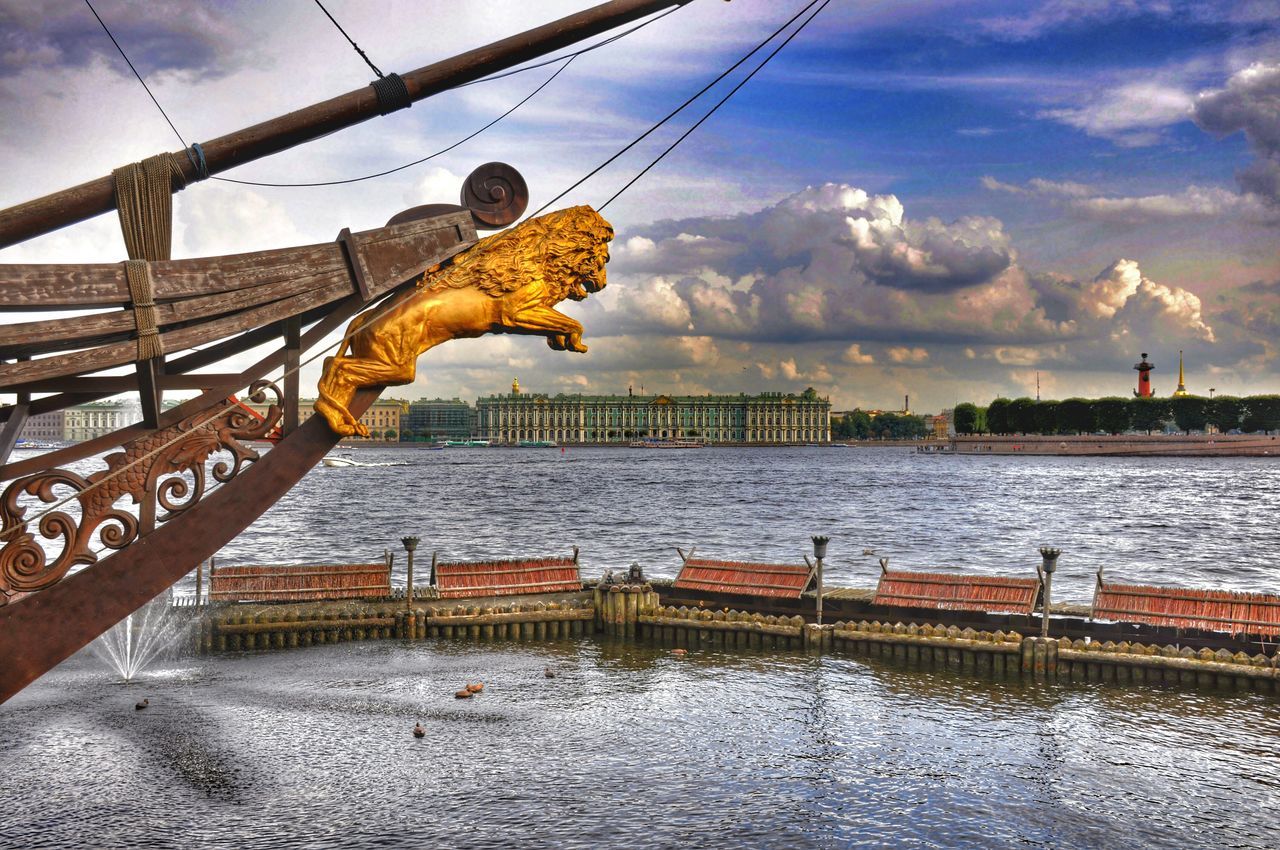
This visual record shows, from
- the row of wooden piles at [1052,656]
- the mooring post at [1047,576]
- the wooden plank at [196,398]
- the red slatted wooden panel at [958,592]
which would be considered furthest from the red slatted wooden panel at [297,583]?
the wooden plank at [196,398]

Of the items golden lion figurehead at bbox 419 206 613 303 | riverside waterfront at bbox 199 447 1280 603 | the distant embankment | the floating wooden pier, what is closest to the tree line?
the distant embankment

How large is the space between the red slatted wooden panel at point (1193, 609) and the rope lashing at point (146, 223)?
1964 centimetres

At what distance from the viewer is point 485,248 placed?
6.74 m

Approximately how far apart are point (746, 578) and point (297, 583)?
11.3 meters

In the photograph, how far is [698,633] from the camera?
910 inches

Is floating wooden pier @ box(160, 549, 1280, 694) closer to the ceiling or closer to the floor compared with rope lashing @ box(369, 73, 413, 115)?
closer to the floor

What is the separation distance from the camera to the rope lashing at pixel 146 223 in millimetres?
6051

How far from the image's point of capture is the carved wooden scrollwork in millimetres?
6004

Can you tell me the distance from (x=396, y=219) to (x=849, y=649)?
17940 millimetres

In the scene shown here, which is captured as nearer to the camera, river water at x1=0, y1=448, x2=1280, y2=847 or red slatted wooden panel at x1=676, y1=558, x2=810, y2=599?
river water at x1=0, y1=448, x2=1280, y2=847

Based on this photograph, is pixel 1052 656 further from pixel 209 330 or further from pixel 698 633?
pixel 209 330

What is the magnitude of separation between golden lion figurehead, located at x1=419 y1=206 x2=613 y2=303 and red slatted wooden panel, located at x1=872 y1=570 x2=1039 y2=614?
17554mm

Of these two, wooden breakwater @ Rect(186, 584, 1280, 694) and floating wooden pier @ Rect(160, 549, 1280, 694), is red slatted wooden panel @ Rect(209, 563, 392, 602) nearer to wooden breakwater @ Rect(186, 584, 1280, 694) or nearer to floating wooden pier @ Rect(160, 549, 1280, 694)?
floating wooden pier @ Rect(160, 549, 1280, 694)

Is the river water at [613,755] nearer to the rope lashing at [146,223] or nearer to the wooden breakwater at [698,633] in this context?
the wooden breakwater at [698,633]
